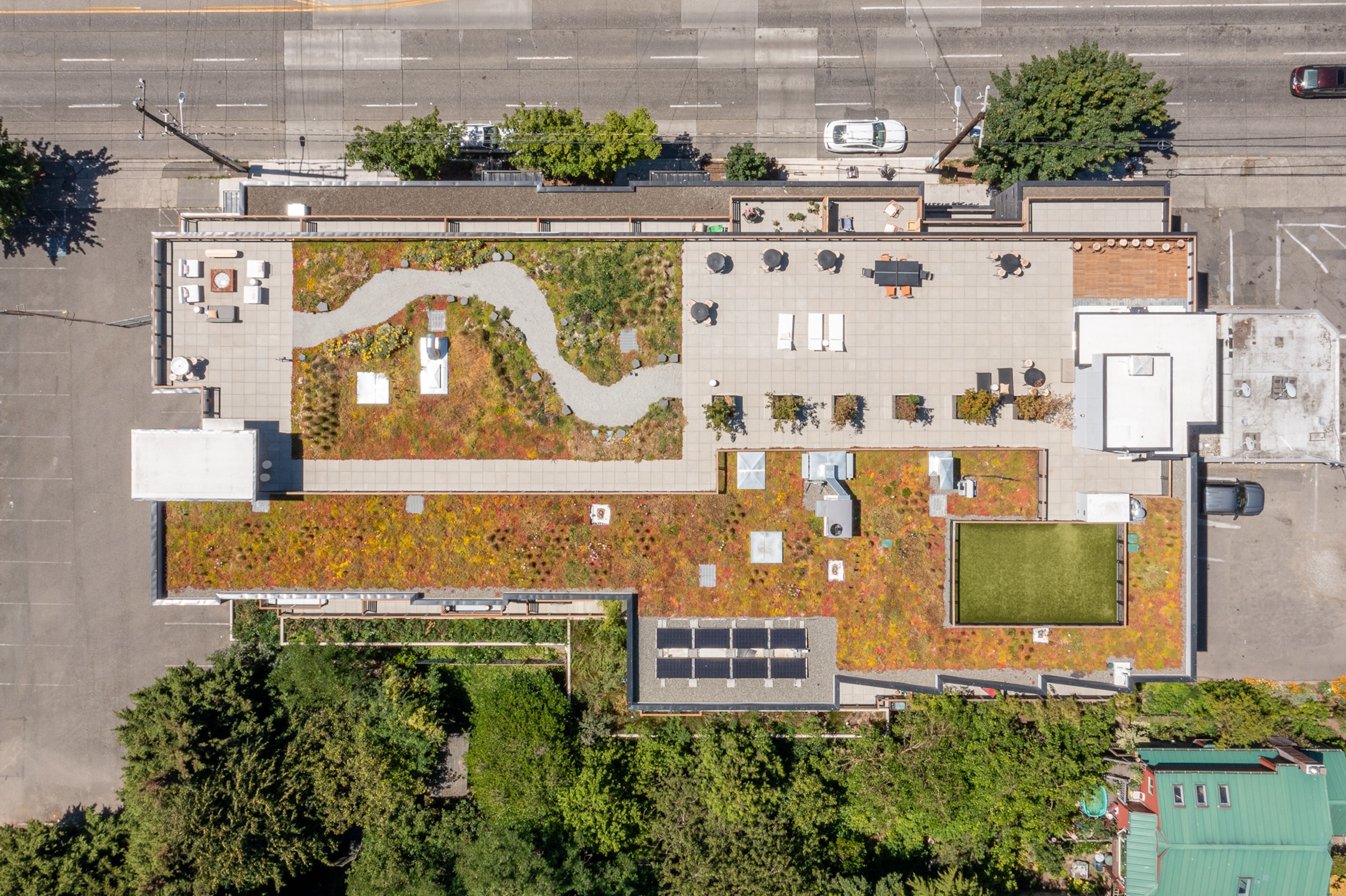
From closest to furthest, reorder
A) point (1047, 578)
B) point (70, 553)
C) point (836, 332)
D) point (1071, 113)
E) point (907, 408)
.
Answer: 1. point (907, 408)
2. point (1047, 578)
3. point (836, 332)
4. point (1071, 113)
5. point (70, 553)

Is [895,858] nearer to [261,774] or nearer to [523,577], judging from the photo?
[523,577]

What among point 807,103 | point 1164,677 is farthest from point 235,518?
point 1164,677

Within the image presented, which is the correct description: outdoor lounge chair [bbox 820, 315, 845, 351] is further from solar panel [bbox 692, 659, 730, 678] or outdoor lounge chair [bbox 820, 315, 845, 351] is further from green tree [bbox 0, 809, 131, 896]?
green tree [bbox 0, 809, 131, 896]

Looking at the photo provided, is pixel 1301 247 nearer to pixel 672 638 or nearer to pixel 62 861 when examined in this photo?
pixel 672 638

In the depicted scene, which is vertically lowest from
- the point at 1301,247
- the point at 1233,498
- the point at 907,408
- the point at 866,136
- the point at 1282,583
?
the point at 1282,583

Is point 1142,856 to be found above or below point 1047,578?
below

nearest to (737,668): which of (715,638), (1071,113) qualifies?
(715,638)
